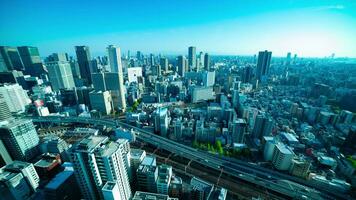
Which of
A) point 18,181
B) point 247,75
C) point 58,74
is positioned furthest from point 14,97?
point 247,75

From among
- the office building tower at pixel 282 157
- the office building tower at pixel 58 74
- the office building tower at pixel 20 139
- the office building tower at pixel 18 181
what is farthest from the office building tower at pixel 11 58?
the office building tower at pixel 282 157

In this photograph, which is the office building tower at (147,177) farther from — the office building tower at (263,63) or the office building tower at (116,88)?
the office building tower at (263,63)

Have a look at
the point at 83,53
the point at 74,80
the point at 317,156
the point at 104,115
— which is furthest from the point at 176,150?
the point at 83,53

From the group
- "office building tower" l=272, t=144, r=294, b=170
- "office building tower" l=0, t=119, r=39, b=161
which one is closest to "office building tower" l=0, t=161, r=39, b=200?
"office building tower" l=0, t=119, r=39, b=161

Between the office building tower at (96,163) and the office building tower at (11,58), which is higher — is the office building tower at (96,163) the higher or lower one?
the lower one

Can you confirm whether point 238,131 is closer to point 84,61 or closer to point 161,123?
point 161,123

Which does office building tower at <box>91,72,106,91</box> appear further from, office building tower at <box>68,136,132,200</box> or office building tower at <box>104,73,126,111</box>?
office building tower at <box>68,136,132,200</box>
